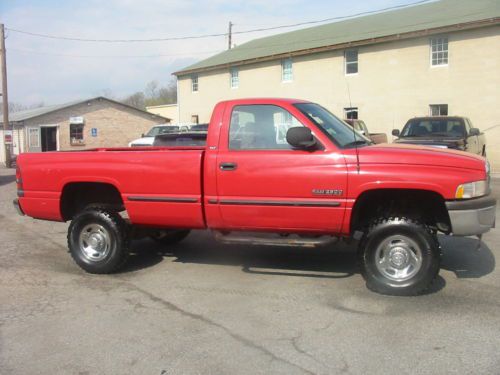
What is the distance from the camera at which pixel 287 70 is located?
2905cm

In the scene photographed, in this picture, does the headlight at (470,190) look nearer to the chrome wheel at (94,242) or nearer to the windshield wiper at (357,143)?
the windshield wiper at (357,143)

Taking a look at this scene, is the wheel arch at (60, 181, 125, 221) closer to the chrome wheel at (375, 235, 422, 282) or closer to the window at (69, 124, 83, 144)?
the chrome wheel at (375, 235, 422, 282)

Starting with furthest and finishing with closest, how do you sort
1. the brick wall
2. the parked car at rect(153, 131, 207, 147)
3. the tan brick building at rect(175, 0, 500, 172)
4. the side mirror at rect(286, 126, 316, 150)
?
→ the brick wall
the tan brick building at rect(175, 0, 500, 172)
the parked car at rect(153, 131, 207, 147)
the side mirror at rect(286, 126, 316, 150)

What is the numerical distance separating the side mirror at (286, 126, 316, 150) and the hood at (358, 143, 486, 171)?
20.3 inches

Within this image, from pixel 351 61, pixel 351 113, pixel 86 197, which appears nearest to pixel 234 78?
pixel 351 61

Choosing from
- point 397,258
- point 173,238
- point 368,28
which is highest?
point 368,28

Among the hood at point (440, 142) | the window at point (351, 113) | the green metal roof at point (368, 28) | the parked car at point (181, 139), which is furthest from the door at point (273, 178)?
the window at point (351, 113)

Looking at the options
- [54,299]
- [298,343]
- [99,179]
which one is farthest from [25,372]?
[99,179]

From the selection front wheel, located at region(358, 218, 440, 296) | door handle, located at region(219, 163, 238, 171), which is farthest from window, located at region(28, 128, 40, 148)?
front wheel, located at region(358, 218, 440, 296)

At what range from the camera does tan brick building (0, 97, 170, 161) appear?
35.0 metres

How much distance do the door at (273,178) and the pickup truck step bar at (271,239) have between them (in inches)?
4.3

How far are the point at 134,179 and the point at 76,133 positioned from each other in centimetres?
3364

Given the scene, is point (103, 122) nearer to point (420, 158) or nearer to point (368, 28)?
point (368, 28)

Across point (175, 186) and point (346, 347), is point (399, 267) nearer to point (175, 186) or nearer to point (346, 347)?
point (346, 347)
